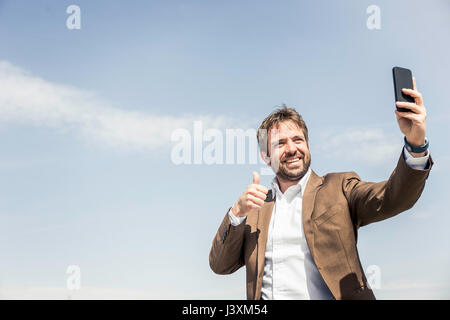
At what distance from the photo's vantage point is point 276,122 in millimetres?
5480

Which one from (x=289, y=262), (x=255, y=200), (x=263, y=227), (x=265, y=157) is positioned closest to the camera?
(x=255, y=200)

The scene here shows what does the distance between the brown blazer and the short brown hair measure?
28.2 inches

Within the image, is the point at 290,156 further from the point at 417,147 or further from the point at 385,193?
the point at 417,147

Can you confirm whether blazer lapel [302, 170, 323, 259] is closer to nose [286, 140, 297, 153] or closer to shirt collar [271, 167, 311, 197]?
shirt collar [271, 167, 311, 197]

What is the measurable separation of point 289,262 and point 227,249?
0.80m

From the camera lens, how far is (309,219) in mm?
4602

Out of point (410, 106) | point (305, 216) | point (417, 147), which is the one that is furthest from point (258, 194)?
point (410, 106)

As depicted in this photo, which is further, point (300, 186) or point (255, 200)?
point (300, 186)

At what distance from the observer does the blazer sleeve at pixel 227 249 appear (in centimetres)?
496

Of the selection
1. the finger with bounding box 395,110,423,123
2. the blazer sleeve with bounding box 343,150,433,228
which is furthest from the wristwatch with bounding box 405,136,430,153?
the finger with bounding box 395,110,423,123
